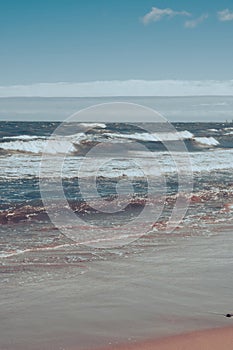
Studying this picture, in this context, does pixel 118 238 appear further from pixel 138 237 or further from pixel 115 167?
pixel 115 167

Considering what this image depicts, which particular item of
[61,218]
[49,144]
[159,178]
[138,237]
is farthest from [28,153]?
[138,237]

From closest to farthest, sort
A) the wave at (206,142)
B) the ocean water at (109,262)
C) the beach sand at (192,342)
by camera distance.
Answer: the beach sand at (192,342) < the ocean water at (109,262) < the wave at (206,142)

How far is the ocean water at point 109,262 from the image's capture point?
3795 mm

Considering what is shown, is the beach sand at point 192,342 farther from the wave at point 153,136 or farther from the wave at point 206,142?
the wave at point 206,142

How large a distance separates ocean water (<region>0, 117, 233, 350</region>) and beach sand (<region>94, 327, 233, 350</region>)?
111 mm

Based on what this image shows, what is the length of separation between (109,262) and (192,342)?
2181mm

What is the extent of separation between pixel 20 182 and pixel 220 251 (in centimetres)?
734

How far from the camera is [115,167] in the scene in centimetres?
1686

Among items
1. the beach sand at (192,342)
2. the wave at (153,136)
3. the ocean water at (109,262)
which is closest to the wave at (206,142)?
the wave at (153,136)

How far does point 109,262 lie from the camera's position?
18.4 ft

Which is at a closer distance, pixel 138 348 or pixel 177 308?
pixel 138 348

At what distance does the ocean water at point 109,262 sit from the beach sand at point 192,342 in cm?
11

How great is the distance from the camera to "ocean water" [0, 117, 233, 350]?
12.5 ft

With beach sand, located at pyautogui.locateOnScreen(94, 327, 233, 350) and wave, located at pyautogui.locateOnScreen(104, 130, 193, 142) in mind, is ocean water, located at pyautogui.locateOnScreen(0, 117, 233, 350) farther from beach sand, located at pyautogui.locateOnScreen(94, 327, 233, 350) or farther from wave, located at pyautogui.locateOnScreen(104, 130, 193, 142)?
wave, located at pyautogui.locateOnScreen(104, 130, 193, 142)
